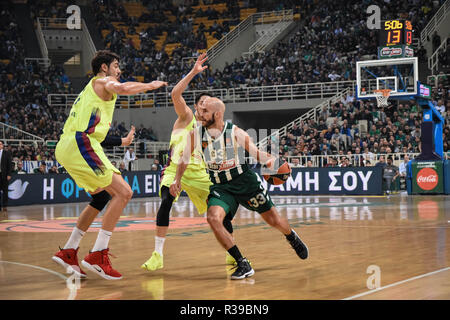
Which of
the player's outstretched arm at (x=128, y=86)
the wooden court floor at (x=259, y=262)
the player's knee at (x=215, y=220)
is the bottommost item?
the wooden court floor at (x=259, y=262)

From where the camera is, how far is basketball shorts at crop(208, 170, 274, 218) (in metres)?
6.75

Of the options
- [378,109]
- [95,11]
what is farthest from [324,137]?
[95,11]

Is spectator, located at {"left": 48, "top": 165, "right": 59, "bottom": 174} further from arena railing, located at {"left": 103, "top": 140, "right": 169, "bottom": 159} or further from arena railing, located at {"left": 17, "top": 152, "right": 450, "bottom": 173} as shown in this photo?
arena railing, located at {"left": 103, "top": 140, "right": 169, "bottom": 159}

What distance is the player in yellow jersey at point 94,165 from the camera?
21.2 feet

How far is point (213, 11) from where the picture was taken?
4056 cm

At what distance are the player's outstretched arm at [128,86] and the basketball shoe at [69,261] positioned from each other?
67.9 inches

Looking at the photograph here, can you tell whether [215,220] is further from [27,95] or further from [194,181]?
[27,95]

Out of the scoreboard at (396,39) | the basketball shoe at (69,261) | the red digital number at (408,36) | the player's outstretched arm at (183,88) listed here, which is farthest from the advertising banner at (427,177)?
the basketball shoe at (69,261)

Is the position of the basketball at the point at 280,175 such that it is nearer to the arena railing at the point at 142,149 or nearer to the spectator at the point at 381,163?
the spectator at the point at 381,163

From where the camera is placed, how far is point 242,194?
6.77 meters

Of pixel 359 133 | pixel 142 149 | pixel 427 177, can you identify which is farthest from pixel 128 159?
pixel 427 177

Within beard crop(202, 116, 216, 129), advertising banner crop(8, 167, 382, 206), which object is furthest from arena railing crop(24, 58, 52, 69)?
beard crop(202, 116, 216, 129)

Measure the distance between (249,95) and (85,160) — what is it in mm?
26929

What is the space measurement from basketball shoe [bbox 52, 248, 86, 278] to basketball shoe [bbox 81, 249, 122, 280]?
8.1 inches
